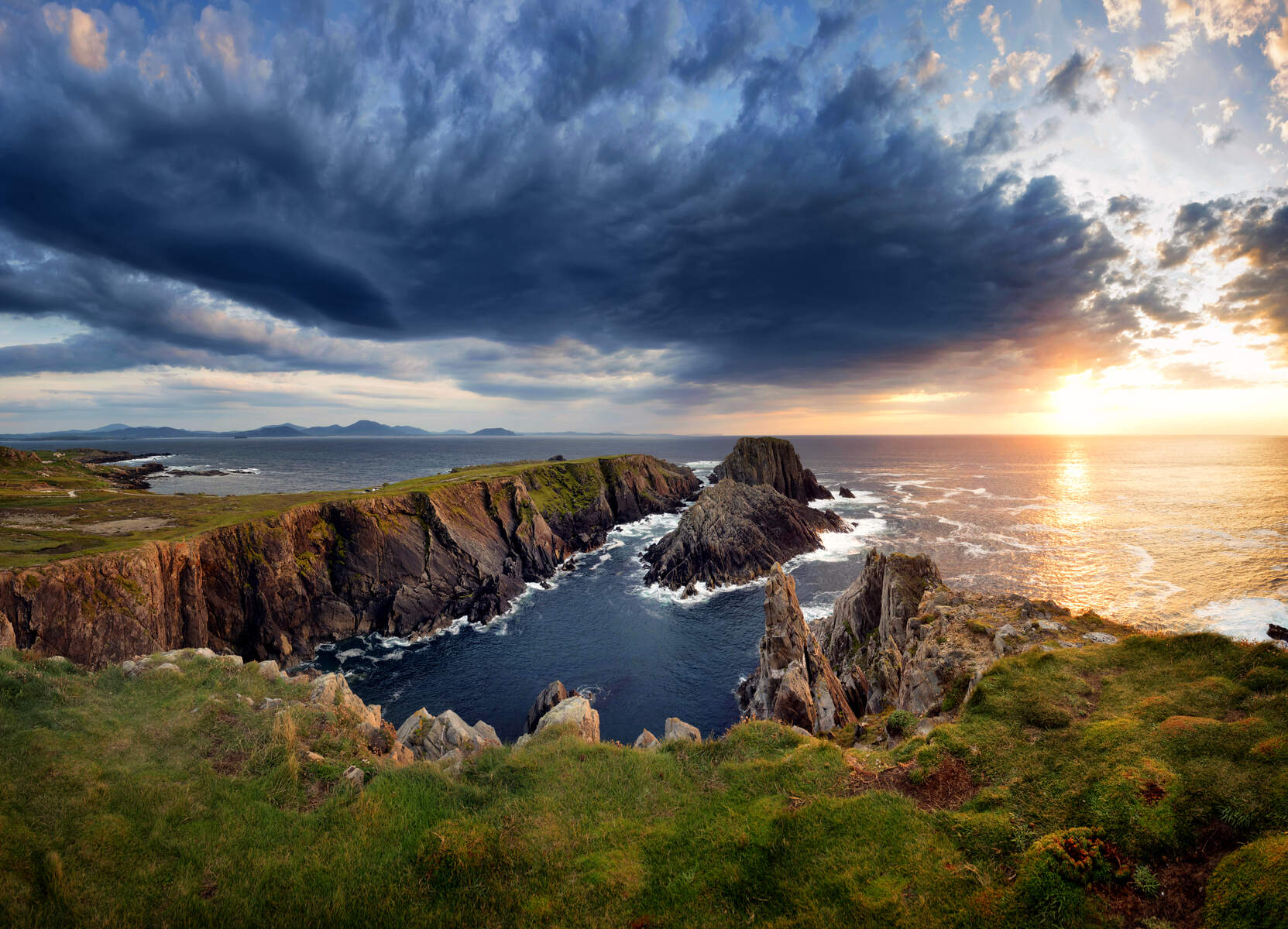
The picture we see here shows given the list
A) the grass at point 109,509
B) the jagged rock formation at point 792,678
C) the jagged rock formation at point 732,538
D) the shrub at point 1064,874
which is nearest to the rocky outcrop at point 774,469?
the jagged rock formation at point 732,538

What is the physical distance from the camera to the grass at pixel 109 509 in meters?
36.3

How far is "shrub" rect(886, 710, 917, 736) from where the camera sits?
15109mm

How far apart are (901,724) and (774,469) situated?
9463 centimetres

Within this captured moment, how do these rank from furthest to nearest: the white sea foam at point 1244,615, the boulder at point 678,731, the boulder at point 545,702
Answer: the white sea foam at point 1244,615, the boulder at point 545,702, the boulder at point 678,731

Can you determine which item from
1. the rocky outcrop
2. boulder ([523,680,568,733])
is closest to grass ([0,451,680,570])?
boulder ([523,680,568,733])

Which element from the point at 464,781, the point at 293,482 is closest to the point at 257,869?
the point at 464,781

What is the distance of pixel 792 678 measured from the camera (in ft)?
87.7

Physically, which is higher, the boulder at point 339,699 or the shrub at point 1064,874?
the shrub at point 1064,874

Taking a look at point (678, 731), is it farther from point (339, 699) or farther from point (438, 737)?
point (339, 699)

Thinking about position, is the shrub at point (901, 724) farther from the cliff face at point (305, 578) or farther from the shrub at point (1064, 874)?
the cliff face at point (305, 578)

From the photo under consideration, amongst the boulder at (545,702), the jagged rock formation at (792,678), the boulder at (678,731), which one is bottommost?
the boulder at (545,702)

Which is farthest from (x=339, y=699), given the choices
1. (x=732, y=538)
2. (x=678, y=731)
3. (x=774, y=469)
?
(x=774, y=469)

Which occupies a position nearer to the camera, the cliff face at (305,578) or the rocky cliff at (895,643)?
the rocky cliff at (895,643)

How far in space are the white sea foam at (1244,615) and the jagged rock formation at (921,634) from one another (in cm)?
2319
